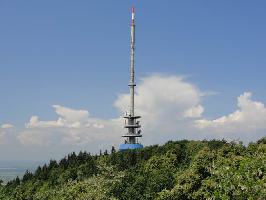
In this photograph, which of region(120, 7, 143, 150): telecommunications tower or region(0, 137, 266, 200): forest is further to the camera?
region(120, 7, 143, 150): telecommunications tower

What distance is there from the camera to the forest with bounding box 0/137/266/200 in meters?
33.7

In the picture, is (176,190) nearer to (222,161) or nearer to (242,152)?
(222,161)

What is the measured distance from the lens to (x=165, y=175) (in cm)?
7494

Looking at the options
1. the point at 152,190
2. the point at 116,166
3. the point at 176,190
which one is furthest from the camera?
the point at 116,166

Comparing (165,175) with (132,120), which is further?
(132,120)

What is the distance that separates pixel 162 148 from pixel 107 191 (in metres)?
41.8

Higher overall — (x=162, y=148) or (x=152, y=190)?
(x=162, y=148)

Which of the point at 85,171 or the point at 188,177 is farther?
the point at 85,171

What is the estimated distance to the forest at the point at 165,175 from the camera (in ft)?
110

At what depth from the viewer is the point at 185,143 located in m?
113

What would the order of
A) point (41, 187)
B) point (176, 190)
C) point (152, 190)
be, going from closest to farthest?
point (176, 190) < point (152, 190) < point (41, 187)

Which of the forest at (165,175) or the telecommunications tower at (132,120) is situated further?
the telecommunications tower at (132,120)

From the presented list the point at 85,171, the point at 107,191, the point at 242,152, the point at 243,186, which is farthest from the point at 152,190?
the point at 85,171

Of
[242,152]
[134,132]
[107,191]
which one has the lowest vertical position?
[107,191]
